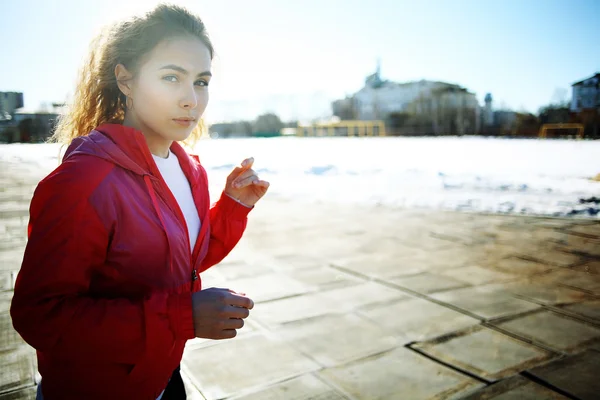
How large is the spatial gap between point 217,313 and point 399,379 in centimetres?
165

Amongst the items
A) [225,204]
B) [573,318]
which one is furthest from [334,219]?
[225,204]

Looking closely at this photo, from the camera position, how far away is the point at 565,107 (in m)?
50.1

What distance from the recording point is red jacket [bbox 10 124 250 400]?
93cm

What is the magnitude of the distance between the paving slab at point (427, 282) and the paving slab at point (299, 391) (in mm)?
1625

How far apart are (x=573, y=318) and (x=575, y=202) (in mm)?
5369

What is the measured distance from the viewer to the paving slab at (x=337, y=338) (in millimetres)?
2615

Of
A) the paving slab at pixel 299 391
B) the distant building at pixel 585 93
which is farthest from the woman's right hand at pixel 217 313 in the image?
the distant building at pixel 585 93

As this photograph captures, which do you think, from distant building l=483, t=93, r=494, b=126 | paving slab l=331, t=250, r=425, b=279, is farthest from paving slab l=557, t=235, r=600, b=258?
distant building l=483, t=93, r=494, b=126

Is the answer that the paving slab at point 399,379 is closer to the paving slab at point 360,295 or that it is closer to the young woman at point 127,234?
the paving slab at point 360,295

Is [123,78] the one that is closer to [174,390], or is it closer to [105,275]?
[105,275]

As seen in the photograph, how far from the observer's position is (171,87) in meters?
1.19

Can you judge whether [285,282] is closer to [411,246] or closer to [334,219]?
[411,246]

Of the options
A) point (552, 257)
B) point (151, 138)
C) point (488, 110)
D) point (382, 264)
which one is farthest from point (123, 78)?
point (488, 110)

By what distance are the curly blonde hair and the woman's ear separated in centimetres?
2
